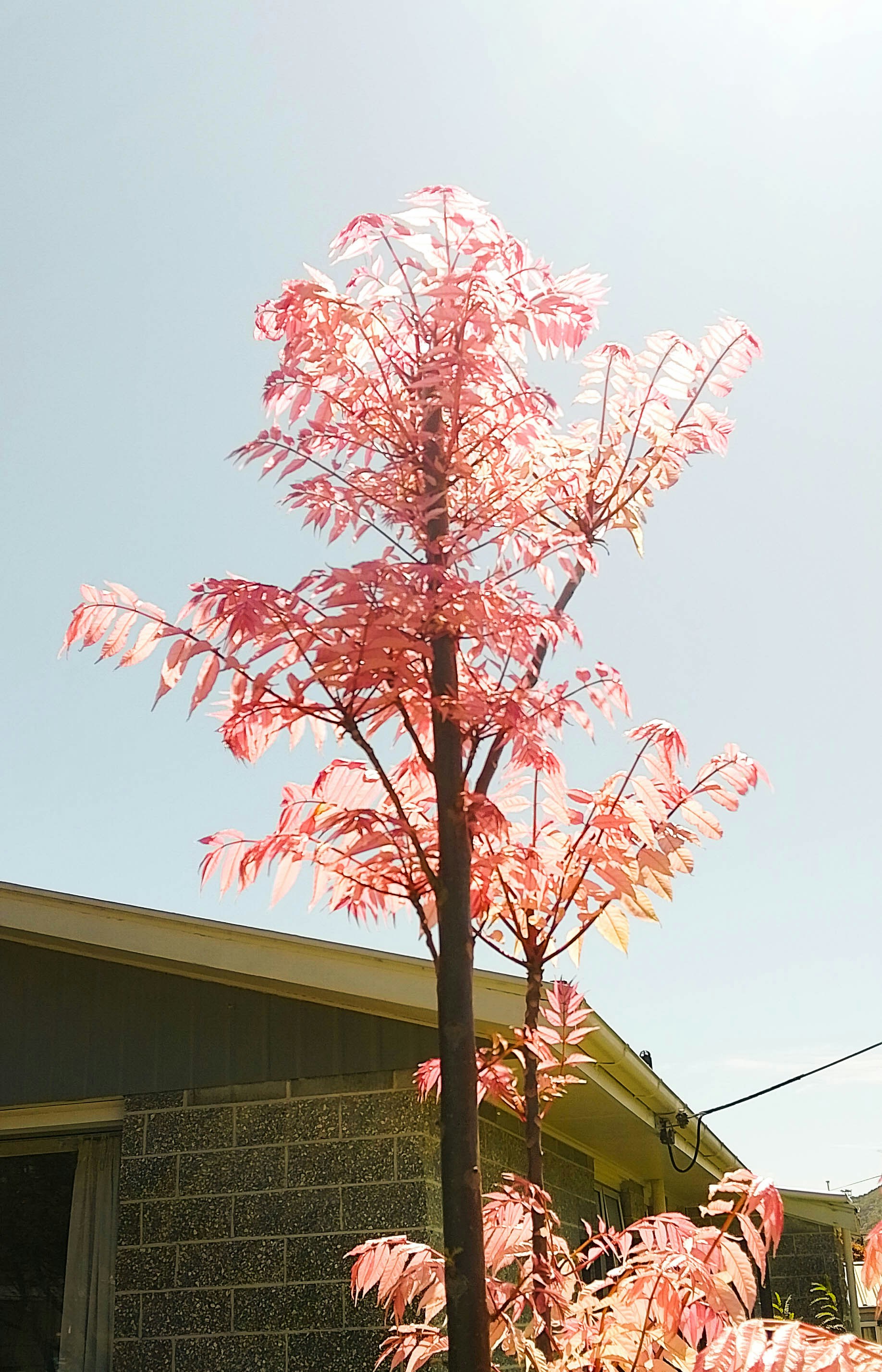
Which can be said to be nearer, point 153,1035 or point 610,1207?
point 153,1035

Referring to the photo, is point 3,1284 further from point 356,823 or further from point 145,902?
point 356,823

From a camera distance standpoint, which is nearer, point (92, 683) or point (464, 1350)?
point (464, 1350)

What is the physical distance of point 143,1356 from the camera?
16.0 ft

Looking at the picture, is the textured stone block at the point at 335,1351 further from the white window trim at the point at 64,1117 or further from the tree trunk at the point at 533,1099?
the tree trunk at the point at 533,1099

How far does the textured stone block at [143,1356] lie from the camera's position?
4844 millimetres

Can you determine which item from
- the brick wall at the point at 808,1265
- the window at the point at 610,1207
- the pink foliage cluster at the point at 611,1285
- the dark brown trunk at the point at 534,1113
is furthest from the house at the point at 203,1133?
the brick wall at the point at 808,1265

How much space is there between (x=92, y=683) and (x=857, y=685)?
18.5 ft

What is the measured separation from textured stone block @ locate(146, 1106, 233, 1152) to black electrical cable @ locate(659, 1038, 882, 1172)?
2684 mm

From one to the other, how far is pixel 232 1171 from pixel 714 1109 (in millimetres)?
3687

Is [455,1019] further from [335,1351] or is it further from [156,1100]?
[156,1100]

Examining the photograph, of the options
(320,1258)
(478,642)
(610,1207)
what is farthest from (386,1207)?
(610,1207)

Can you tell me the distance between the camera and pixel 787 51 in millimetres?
5047

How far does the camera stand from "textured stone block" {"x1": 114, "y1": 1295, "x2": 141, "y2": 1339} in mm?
4922

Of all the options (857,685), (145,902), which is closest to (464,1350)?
(145,902)
